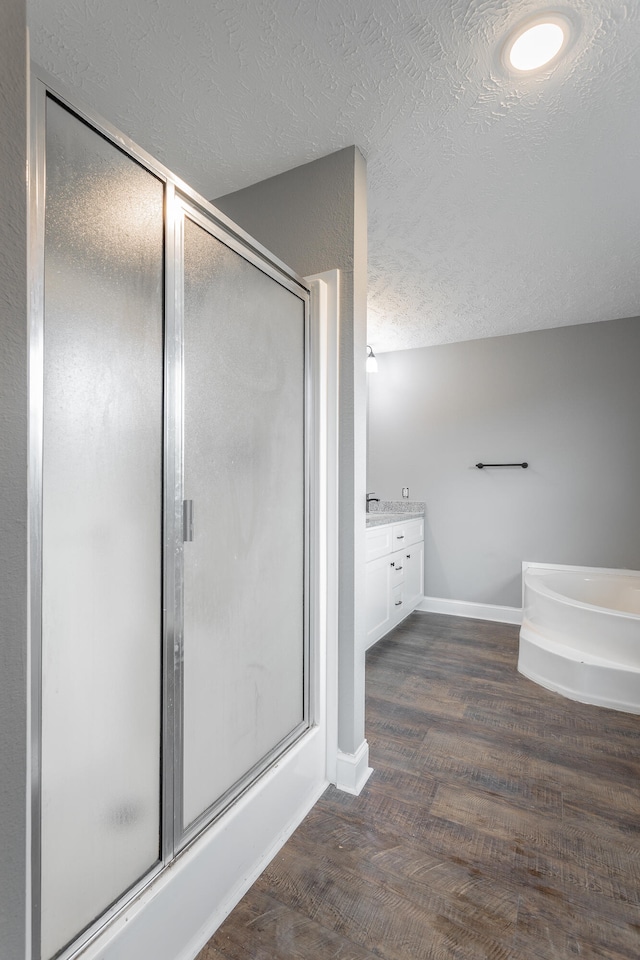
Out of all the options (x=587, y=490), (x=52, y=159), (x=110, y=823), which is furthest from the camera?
(x=587, y=490)

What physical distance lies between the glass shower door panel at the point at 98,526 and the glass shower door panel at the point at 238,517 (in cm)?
12

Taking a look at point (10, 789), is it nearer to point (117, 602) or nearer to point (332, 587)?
point (117, 602)

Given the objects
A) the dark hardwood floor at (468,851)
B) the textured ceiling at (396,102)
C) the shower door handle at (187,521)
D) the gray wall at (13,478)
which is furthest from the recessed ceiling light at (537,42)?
the dark hardwood floor at (468,851)

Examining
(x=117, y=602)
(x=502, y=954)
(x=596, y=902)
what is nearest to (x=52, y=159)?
(x=117, y=602)

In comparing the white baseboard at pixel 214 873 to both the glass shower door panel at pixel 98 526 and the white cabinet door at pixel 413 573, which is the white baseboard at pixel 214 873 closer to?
the glass shower door panel at pixel 98 526

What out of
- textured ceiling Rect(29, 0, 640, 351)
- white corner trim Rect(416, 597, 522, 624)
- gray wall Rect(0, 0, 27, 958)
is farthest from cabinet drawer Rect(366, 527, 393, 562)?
gray wall Rect(0, 0, 27, 958)

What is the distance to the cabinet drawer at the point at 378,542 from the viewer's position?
2836 millimetres

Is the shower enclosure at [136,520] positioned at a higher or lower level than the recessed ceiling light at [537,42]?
lower

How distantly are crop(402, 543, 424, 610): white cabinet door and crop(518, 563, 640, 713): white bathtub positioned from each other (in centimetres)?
88

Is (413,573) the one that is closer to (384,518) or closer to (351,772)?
(384,518)

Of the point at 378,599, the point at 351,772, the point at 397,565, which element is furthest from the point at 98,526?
the point at 397,565

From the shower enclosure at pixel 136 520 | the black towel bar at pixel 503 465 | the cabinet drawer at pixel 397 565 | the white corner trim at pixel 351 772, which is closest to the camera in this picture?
the shower enclosure at pixel 136 520

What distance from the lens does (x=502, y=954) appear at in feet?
3.57

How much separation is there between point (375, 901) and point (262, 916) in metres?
0.30
